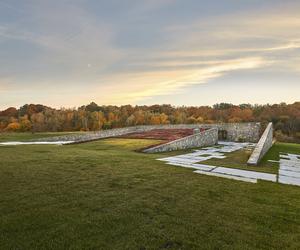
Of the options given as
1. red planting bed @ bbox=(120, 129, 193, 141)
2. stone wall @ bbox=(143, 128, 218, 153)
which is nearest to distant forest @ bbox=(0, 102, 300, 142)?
red planting bed @ bbox=(120, 129, 193, 141)

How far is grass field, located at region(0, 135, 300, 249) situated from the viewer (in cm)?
317

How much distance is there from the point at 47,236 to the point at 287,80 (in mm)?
29822

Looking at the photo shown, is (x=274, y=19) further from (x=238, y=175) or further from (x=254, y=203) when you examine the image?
(x=254, y=203)

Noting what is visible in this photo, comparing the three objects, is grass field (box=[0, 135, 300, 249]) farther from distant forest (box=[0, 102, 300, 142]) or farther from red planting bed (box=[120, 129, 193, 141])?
distant forest (box=[0, 102, 300, 142])

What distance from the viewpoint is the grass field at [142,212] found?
3.17 m

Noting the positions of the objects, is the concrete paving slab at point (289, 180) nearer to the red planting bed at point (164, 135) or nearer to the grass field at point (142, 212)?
the grass field at point (142, 212)

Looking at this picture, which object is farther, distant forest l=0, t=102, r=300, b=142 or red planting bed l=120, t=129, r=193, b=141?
distant forest l=0, t=102, r=300, b=142

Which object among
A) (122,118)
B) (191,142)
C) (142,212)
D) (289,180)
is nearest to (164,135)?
(191,142)

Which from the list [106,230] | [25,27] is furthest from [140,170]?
[25,27]

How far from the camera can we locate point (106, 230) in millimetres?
3393

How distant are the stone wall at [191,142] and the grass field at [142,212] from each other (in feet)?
31.6

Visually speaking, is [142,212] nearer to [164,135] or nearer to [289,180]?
[289,180]

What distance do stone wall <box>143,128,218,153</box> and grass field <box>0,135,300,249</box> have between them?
9.63m

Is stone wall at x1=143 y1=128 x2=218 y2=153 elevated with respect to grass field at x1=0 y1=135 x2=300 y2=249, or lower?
lower
